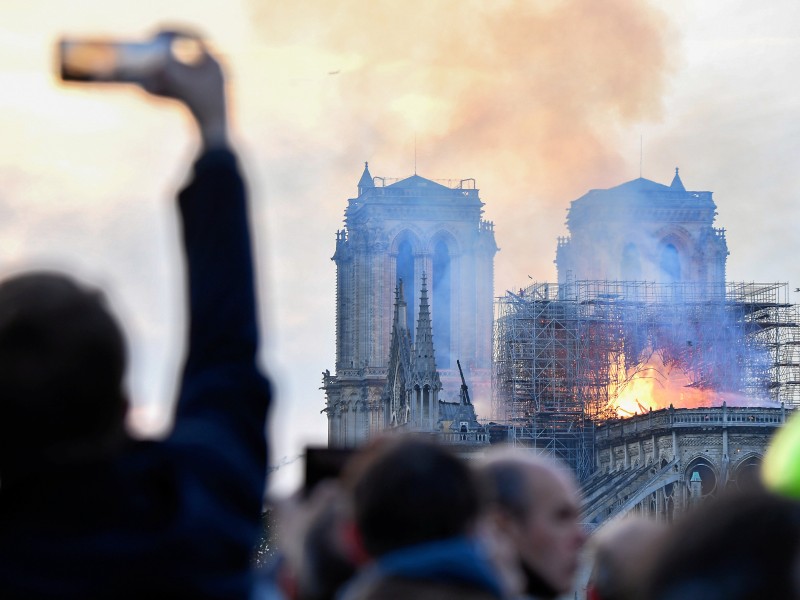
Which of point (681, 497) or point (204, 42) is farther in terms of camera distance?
point (681, 497)

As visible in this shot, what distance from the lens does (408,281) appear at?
293ft

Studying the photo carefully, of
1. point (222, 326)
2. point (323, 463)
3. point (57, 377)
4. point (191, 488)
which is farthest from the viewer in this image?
point (323, 463)

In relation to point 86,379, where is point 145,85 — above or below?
above

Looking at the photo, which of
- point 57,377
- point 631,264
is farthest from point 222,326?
point 631,264

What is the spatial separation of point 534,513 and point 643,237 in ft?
259

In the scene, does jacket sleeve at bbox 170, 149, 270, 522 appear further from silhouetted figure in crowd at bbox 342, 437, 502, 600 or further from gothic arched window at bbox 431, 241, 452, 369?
gothic arched window at bbox 431, 241, 452, 369

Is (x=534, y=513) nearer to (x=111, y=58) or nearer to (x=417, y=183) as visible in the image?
(x=111, y=58)

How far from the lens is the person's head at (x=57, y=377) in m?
3.67

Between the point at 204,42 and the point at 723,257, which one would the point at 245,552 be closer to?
the point at 204,42

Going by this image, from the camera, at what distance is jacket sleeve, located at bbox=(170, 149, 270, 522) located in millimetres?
3992

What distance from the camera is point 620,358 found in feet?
243

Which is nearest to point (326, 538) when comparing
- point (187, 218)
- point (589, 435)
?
point (187, 218)

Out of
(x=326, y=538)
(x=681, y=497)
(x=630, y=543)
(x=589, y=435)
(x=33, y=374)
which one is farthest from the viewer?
(x=589, y=435)

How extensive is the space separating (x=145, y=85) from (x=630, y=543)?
2.99 m
